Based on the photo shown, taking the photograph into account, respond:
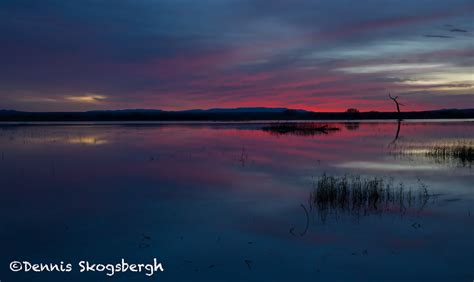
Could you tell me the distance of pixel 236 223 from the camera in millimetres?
9555

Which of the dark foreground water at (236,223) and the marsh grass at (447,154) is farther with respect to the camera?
the marsh grass at (447,154)

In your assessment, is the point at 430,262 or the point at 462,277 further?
the point at 430,262

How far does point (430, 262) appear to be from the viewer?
723cm

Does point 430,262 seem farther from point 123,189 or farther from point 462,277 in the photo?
point 123,189

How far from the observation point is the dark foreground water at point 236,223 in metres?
7.05

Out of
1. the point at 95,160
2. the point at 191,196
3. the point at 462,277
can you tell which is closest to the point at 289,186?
the point at 191,196

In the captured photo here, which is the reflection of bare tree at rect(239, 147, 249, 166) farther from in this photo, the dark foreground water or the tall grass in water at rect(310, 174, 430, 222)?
the tall grass in water at rect(310, 174, 430, 222)

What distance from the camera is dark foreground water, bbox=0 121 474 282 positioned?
705 cm

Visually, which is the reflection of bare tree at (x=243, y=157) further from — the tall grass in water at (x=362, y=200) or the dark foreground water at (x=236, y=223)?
the tall grass in water at (x=362, y=200)

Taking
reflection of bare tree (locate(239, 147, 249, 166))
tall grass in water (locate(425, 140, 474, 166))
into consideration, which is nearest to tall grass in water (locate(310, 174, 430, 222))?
reflection of bare tree (locate(239, 147, 249, 166))

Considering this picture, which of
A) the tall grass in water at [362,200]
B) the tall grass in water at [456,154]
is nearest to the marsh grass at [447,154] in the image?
the tall grass in water at [456,154]

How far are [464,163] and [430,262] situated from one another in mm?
13457

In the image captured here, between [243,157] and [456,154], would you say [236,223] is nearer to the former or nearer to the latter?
[243,157]

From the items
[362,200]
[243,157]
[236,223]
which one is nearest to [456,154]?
[243,157]
